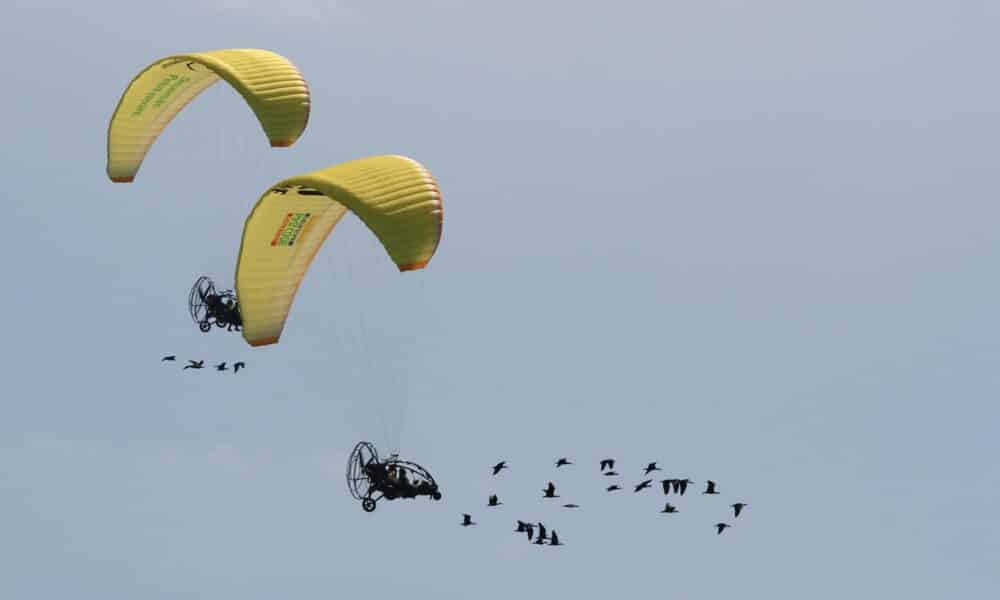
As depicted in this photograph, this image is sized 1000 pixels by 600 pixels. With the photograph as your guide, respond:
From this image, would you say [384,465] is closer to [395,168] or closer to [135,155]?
[395,168]

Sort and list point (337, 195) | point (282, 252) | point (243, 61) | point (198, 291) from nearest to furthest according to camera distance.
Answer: point (337, 195), point (282, 252), point (243, 61), point (198, 291)

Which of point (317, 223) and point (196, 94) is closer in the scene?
point (317, 223)

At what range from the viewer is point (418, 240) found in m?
62.1

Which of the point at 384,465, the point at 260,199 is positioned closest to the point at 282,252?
the point at 260,199

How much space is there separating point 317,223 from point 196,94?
11.1 meters

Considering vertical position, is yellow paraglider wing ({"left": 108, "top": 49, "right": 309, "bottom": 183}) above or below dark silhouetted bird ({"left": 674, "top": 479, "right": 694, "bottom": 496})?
above

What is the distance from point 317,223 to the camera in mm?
66562

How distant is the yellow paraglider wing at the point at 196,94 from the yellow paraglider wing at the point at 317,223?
13.3 ft

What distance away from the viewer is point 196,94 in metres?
75.7

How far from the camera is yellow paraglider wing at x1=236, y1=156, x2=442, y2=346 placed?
61656mm

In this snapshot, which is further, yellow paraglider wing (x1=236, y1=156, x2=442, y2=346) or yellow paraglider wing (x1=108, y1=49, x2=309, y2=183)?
yellow paraglider wing (x1=108, y1=49, x2=309, y2=183)

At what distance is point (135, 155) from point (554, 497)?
18456 mm

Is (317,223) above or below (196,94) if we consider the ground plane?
below

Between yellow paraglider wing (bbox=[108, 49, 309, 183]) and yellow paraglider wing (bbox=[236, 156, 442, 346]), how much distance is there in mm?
4048
